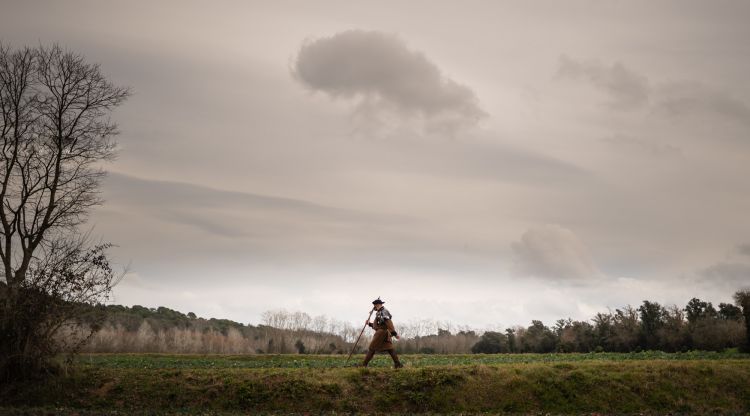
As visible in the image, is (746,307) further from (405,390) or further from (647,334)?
(405,390)

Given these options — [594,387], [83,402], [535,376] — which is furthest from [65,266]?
[594,387]

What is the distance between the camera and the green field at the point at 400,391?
24219 millimetres

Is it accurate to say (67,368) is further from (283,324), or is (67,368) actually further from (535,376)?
(283,324)

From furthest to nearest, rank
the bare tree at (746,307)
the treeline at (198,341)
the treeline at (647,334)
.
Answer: the treeline at (198,341) < the treeline at (647,334) < the bare tree at (746,307)

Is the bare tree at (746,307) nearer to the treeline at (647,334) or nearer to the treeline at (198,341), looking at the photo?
the treeline at (647,334)

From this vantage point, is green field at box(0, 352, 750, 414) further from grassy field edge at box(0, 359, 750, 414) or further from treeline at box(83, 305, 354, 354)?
treeline at box(83, 305, 354, 354)

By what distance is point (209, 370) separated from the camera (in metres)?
28.2

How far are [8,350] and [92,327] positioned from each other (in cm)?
348

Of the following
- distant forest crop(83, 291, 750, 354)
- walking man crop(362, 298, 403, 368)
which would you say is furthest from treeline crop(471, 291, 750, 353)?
walking man crop(362, 298, 403, 368)

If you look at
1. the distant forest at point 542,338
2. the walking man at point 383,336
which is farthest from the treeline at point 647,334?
the walking man at point 383,336

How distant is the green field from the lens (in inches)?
953

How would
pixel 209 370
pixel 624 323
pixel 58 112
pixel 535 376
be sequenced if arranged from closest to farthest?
pixel 535 376 → pixel 209 370 → pixel 58 112 → pixel 624 323

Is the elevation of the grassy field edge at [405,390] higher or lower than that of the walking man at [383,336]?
lower

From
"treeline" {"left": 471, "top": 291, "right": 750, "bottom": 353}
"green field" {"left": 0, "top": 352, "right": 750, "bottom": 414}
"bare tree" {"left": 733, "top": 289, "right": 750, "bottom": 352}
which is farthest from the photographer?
"treeline" {"left": 471, "top": 291, "right": 750, "bottom": 353}
